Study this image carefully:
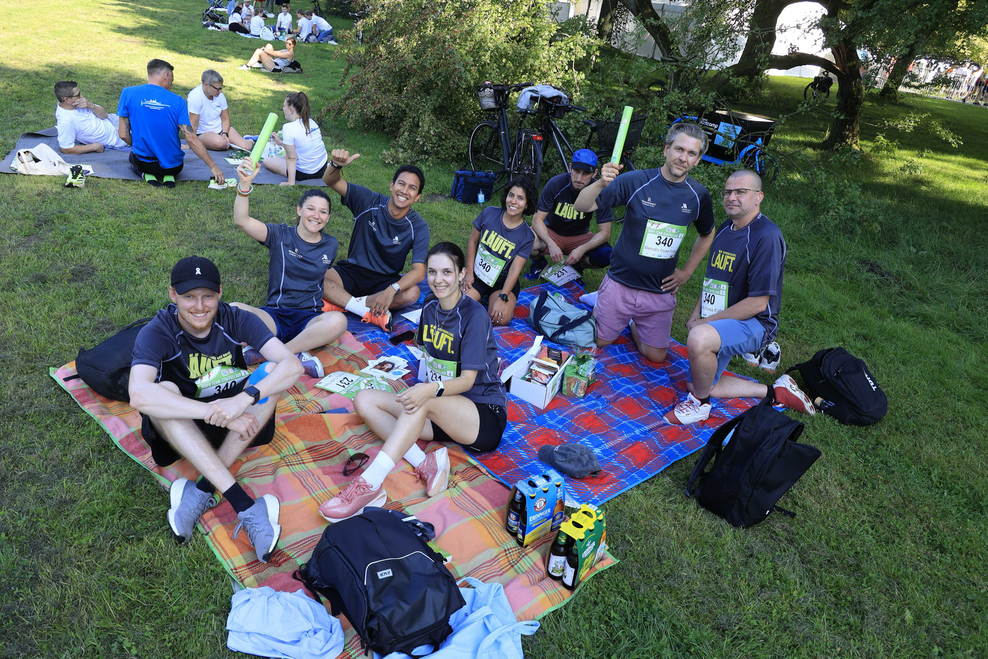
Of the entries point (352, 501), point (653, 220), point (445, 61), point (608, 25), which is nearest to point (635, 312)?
point (653, 220)

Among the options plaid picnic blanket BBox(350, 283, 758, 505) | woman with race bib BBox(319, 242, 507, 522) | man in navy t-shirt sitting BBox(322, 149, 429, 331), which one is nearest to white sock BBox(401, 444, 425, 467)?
woman with race bib BBox(319, 242, 507, 522)

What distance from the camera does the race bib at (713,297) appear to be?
465 cm

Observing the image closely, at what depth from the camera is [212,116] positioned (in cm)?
852

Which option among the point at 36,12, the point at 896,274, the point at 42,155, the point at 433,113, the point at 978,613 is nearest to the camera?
the point at 978,613

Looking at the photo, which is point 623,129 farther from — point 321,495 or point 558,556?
point 321,495

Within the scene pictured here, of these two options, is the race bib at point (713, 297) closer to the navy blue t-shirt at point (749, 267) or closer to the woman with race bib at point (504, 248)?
the navy blue t-shirt at point (749, 267)

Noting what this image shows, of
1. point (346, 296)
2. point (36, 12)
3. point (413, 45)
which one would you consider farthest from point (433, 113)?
point (36, 12)

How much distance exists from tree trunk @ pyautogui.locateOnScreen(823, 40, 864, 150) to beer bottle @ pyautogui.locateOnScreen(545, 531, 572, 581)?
980 cm

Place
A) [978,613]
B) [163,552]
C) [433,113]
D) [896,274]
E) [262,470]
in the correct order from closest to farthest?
1. [163,552]
2. [978,613]
3. [262,470]
4. [896,274]
5. [433,113]

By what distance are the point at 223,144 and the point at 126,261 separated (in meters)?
3.86

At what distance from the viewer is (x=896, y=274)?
7.44m

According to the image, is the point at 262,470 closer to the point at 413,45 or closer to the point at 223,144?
the point at 223,144

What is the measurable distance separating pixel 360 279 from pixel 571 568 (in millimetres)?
3416

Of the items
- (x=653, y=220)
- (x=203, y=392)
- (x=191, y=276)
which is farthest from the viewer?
(x=653, y=220)
